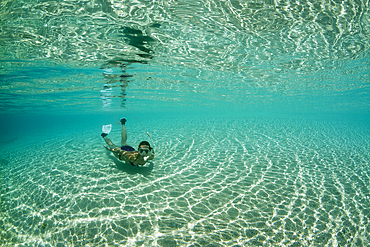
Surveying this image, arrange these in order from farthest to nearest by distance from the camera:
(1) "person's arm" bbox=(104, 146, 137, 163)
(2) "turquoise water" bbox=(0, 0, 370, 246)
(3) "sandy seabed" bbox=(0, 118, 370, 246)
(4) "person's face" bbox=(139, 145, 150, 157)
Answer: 1. (1) "person's arm" bbox=(104, 146, 137, 163)
2. (4) "person's face" bbox=(139, 145, 150, 157)
3. (2) "turquoise water" bbox=(0, 0, 370, 246)
4. (3) "sandy seabed" bbox=(0, 118, 370, 246)

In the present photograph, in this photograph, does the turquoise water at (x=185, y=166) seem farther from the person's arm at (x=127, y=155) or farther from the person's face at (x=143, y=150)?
the person's face at (x=143, y=150)

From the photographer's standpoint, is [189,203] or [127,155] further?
[127,155]

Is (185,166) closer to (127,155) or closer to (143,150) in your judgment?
(143,150)

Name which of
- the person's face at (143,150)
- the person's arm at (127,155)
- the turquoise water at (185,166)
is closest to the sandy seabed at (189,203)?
the turquoise water at (185,166)

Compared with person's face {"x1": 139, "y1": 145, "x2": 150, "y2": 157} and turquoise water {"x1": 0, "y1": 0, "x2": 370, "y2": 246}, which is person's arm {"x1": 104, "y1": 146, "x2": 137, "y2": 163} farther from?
person's face {"x1": 139, "y1": 145, "x2": 150, "y2": 157}

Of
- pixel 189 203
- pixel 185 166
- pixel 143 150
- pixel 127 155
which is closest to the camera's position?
pixel 189 203

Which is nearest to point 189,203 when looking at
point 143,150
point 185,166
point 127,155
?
point 143,150

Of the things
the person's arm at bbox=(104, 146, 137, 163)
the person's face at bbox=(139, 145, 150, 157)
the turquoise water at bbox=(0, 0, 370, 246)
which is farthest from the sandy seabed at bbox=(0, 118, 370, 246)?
the person's face at bbox=(139, 145, 150, 157)

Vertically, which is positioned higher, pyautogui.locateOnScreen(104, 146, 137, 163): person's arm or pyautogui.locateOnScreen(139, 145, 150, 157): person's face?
pyautogui.locateOnScreen(139, 145, 150, 157): person's face

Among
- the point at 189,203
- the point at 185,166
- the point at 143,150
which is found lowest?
the point at 185,166

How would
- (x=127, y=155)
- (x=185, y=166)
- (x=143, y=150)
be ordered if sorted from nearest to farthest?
(x=143, y=150), (x=127, y=155), (x=185, y=166)

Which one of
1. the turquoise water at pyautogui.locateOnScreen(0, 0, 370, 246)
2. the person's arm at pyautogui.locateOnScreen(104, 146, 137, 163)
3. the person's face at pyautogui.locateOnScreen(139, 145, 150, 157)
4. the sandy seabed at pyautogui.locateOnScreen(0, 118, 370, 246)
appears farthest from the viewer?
the person's arm at pyautogui.locateOnScreen(104, 146, 137, 163)

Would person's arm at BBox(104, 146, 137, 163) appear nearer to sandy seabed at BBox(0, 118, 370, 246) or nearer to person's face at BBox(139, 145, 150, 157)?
sandy seabed at BBox(0, 118, 370, 246)

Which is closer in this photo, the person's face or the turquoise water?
the turquoise water
